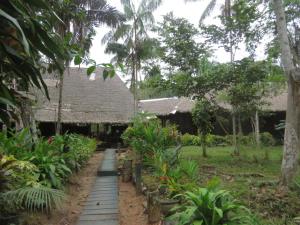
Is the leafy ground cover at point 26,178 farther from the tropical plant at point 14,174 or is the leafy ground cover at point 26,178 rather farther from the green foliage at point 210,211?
the green foliage at point 210,211

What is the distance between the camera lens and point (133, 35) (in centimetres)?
2306

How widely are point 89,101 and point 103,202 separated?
1634 cm

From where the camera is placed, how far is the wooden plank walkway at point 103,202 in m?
5.65

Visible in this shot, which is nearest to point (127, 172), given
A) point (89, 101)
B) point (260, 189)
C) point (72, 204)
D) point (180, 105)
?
point (72, 204)

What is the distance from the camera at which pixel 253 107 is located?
1247cm

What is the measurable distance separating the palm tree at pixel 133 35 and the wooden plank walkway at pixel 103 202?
12.7 meters

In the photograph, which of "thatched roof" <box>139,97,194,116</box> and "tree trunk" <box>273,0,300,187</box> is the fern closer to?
"tree trunk" <box>273,0,300,187</box>

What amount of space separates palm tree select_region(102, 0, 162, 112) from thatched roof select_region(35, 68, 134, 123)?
4.22 feet

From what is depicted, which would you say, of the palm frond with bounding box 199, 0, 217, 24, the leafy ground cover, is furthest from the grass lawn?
the palm frond with bounding box 199, 0, 217, 24

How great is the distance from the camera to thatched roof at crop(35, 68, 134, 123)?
A: 67.8ft

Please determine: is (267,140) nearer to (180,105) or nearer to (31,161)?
(180,105)

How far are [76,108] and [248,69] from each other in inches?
499

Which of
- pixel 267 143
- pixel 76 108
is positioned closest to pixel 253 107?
pixel 267 143

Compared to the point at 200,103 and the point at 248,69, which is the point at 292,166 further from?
the point at 200,103
